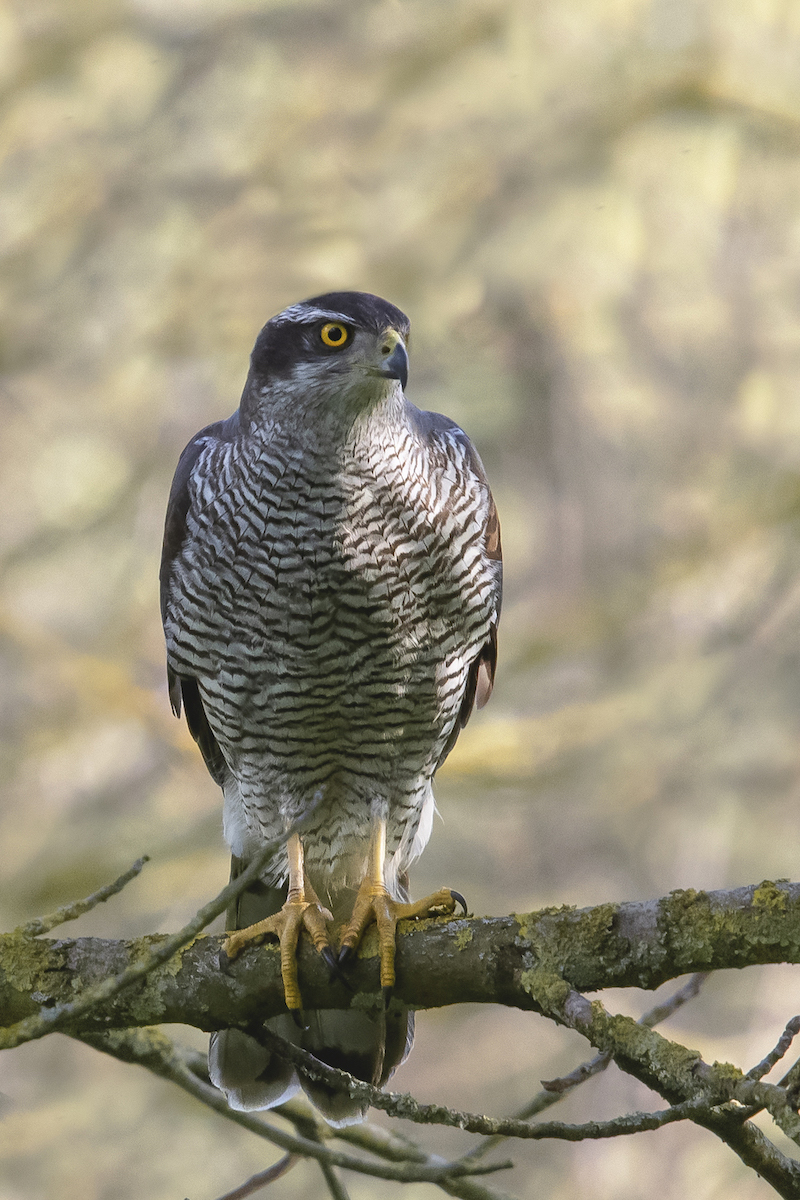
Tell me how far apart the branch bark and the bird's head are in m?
1.31

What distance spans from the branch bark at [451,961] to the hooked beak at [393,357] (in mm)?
1310

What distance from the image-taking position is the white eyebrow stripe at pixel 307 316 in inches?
121

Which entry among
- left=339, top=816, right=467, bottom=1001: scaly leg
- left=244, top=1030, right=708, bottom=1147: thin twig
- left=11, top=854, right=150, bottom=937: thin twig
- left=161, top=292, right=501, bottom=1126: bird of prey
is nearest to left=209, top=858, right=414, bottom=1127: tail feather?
left=161, top=292, right=501, bottom=1126: bird of prey

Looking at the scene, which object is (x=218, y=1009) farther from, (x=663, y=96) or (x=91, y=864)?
(x=663, y=96)

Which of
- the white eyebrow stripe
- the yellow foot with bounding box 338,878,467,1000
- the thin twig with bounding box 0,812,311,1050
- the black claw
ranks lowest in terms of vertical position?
the thin twig with bounding box 0,812,311,1050

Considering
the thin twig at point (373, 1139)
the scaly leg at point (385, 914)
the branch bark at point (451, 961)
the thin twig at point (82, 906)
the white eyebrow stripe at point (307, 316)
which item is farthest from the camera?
the white eyebrow stripe at point (307, 316)

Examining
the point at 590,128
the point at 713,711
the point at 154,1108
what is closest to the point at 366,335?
the point at 713,711

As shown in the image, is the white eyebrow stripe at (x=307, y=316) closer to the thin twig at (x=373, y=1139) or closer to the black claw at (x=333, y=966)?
the black claw at (x=333, y=966)

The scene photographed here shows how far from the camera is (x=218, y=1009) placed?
2664 mm

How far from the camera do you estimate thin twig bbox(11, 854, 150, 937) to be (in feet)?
6.59

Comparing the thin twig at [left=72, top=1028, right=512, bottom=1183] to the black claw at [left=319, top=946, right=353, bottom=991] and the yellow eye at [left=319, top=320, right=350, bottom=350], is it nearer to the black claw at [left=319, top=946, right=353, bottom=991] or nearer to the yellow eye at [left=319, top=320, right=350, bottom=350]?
the black claw at [left=319, top=946, right=353, bottom=991]

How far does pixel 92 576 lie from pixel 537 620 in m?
2.66

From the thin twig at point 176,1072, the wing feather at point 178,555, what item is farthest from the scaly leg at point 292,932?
the wing feather at point 178,555

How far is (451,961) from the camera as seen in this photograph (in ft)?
8.20
